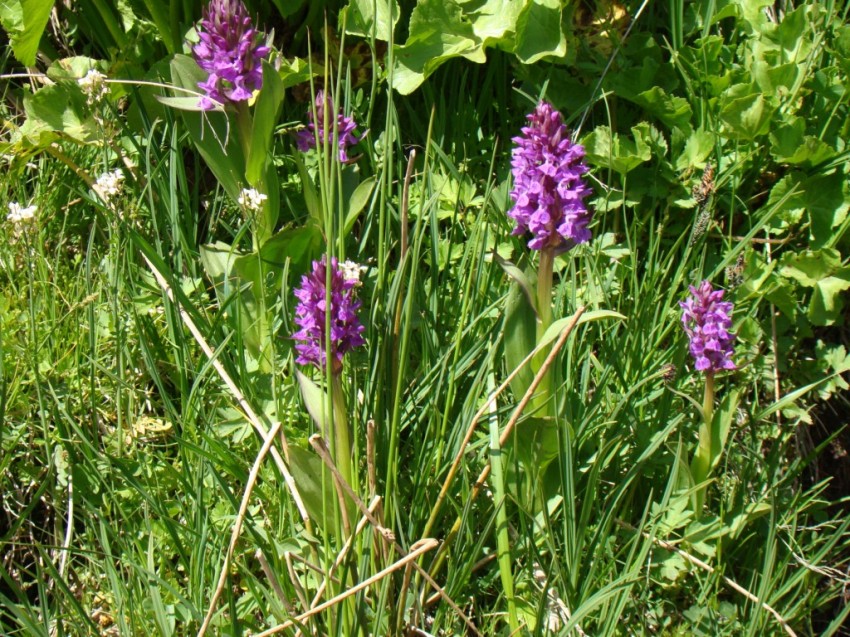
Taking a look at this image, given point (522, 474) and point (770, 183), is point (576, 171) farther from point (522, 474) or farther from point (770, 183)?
point (770, 183)

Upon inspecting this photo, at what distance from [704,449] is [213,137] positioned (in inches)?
38.3

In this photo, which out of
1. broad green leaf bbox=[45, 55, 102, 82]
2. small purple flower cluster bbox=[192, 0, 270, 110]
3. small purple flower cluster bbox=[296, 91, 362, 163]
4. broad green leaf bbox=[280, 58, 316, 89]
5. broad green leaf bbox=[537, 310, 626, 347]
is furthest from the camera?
broad green leaf bbox=[45, 55, 102, 82]

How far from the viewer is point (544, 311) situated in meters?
1.25

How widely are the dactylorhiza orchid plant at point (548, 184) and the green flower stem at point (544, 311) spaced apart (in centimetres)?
1

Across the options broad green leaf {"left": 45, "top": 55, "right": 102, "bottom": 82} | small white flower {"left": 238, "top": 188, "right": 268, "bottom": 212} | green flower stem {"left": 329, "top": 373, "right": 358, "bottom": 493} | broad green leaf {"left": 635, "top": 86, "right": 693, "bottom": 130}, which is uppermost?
broad green leaf {"left": 45, "top": 55, "right": 102, "bottom": 82}

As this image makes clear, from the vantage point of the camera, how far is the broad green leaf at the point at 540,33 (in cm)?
172

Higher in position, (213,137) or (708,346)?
(213,137)

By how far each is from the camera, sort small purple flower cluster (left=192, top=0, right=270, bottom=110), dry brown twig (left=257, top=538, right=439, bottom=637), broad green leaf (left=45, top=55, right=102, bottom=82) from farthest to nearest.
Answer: broad green leaf (left=45, top=55, right=102, bottom=82) → small purple flower cluster (left=192, top=0, right=270, bottom=110) → dry brown twig (left=257, top=538, right=439, bottom=637)

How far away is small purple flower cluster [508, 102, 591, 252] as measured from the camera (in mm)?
1179

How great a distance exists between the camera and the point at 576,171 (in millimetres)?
1210

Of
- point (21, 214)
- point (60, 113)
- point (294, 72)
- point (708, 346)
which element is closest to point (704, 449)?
point (708, 346)

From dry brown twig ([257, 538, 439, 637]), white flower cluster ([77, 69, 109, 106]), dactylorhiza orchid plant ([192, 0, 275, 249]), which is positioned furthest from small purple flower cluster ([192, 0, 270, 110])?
dry brown twig ([257, 538, 439, 637])

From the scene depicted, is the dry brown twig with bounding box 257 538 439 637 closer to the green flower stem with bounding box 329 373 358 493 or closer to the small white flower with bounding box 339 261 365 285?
the green flower stem with bounding box 329 373 358 493

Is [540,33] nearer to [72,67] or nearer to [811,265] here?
[811,265]
